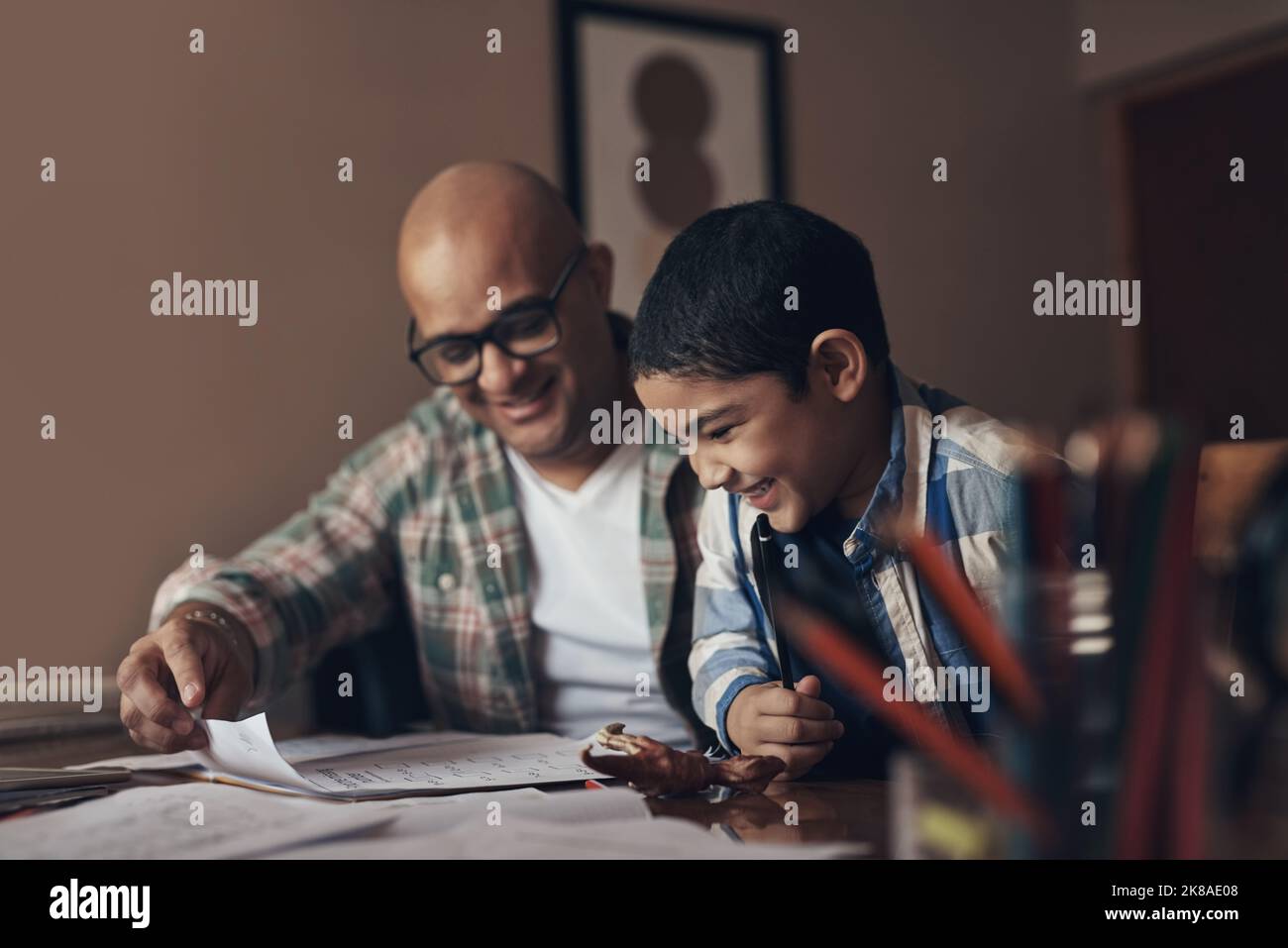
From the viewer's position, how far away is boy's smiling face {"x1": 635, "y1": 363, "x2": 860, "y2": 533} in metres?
0.74

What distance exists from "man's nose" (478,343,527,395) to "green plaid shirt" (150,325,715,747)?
13cm

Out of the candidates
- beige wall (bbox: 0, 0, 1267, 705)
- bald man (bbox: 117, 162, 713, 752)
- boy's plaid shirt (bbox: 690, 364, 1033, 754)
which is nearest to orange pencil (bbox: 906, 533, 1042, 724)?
boy's plaid shirt (bbox: 690, 364, 1033, 754)

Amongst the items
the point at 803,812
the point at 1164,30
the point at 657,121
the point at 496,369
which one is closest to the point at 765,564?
the point at 803,812

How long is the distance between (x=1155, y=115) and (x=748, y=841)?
7.52ft

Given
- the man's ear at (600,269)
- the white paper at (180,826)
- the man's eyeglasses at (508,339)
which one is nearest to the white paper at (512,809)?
the white paper at (180,826)

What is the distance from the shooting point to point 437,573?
1.12 m

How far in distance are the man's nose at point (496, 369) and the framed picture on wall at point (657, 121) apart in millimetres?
752

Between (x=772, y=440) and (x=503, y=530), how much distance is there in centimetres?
42

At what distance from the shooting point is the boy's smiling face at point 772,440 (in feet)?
2.44

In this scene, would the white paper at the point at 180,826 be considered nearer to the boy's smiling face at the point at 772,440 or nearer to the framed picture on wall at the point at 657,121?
the boy's smiling face at the point at 772,440

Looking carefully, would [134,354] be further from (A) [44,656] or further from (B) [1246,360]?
(B) [1246,360]

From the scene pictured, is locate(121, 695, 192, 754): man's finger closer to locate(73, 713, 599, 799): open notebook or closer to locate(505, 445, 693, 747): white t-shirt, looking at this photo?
locate(73, 713, 599, 799): open notebook
